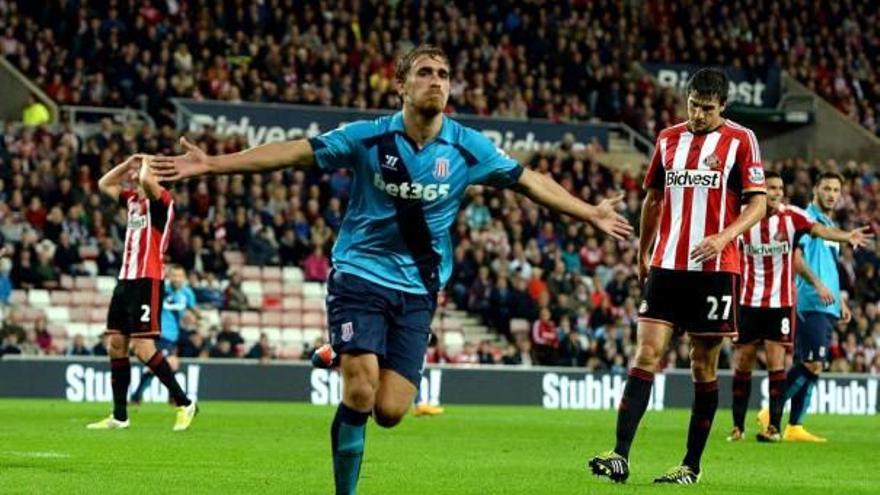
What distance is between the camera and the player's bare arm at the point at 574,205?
27.2 ft

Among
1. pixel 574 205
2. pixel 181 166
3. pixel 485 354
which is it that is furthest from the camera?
pixel 485 354

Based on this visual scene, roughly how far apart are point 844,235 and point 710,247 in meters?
4.57

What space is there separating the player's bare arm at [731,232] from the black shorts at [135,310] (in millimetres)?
6777

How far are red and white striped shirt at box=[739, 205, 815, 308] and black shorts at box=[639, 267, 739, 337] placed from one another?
4825 mm

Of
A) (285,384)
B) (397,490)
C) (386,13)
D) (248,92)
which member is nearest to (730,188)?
(397,490)

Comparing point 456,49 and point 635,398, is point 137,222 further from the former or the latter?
point 456,49

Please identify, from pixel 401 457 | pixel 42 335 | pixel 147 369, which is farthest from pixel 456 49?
pixel 401 457

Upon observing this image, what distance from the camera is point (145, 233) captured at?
15758mm

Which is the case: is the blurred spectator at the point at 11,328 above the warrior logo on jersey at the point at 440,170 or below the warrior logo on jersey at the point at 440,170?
below

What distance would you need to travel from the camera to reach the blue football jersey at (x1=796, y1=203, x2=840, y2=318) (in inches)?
646

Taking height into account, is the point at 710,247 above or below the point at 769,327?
above

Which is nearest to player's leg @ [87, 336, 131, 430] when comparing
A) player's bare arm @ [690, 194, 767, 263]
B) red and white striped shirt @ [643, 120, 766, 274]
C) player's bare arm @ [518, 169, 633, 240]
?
red and white striped shirt @ [643, 120, 766, 274]

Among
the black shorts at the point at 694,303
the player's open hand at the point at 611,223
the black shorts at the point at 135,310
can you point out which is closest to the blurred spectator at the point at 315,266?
the black shorts at the point at 135,310

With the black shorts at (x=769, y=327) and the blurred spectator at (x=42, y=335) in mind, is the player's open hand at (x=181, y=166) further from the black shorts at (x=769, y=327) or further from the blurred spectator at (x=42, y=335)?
the blurred spectator at (x=42, y=335)
